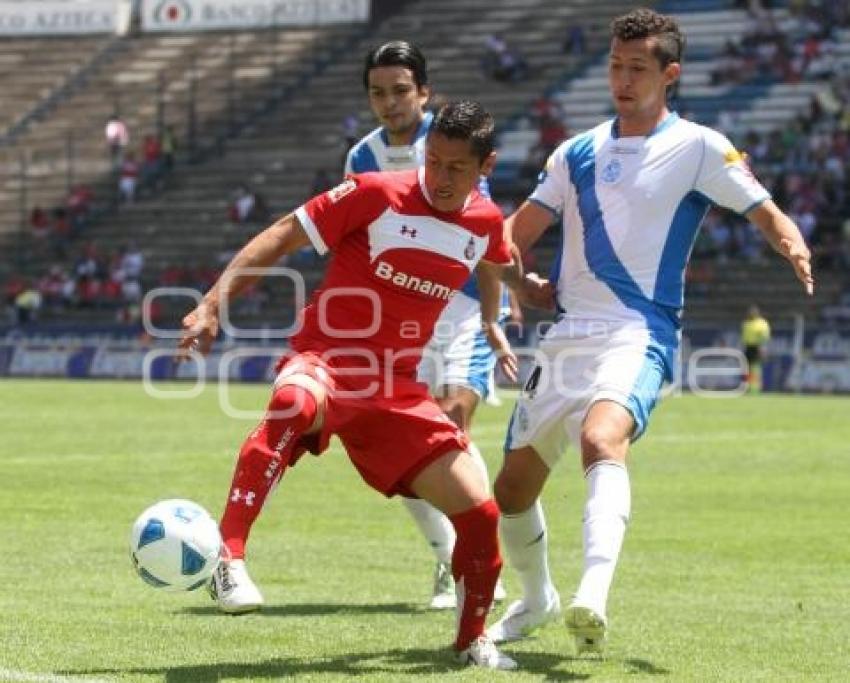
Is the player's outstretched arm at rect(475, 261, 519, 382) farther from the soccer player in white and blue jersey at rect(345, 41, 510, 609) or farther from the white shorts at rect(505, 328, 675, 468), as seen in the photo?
the white shorts at rect(505, 328, 675, 468)

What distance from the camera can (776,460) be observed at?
19.7 metres

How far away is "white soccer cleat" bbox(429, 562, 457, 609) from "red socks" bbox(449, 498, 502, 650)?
1681 mm

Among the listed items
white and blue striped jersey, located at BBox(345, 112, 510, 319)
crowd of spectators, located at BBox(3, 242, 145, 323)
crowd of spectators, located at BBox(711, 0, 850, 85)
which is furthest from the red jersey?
A: crowd of spectators, located at BBox(711, 0, 850, 85)

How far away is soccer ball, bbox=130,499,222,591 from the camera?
279 inches

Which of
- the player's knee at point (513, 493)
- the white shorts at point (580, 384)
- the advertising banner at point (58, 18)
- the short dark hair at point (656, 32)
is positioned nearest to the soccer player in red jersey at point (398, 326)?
the white shorts at point (580, 384)

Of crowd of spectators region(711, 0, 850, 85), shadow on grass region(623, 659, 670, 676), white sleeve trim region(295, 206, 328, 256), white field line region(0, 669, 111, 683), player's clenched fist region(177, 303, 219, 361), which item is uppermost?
crowd of spectators region(711, 0, 850, 85)

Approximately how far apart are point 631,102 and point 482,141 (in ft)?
3.04

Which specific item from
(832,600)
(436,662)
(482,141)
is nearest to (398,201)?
(482,141)

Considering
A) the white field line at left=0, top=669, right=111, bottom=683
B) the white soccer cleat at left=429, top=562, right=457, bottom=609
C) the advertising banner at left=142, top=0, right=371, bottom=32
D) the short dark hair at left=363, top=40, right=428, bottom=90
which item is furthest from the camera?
the advertising banner at left=142, top=0, right=371, bottom=32

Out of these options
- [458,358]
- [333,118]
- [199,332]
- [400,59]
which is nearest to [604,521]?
[199,332]

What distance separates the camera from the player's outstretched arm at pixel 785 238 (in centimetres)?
782

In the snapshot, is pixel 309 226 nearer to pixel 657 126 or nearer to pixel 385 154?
pixel 657 126

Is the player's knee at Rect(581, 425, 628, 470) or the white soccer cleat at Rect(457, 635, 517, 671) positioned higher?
the player's knee at Rect(581, 425, 628, 470)

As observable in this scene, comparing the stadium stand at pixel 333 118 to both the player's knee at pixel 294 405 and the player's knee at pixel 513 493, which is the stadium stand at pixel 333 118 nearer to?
the player's knee at pixel 513 493
